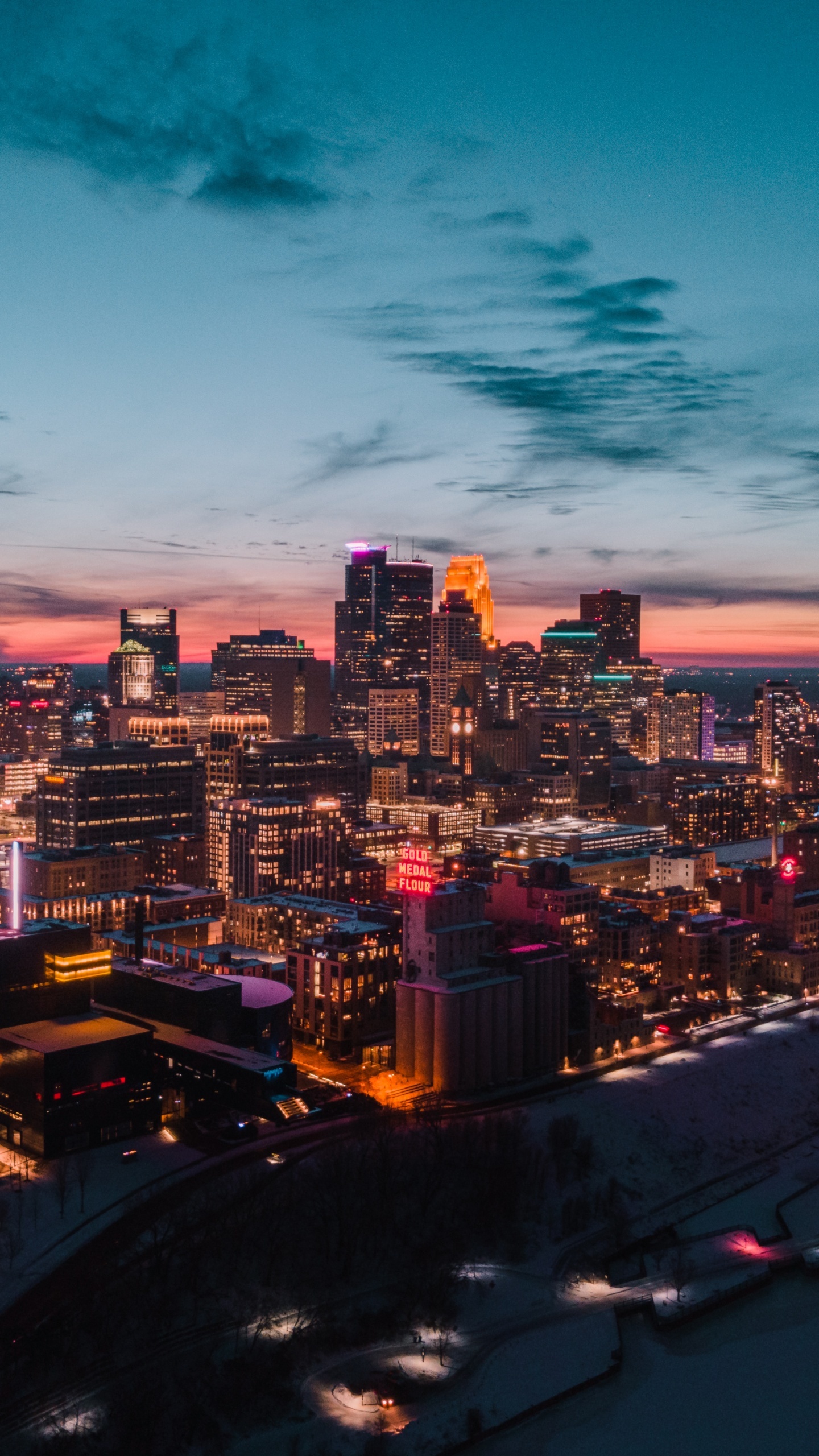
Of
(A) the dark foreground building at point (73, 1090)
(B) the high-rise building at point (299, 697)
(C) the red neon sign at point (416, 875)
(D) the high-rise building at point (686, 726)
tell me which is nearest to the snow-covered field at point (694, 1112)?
(C) the red neon sign at point (416, 875)

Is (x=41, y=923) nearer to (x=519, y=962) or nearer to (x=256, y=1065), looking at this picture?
(x=256, y=1065)

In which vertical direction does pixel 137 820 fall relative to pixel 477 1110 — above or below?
above

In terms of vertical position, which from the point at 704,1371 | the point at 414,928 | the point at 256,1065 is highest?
the point at 414,928

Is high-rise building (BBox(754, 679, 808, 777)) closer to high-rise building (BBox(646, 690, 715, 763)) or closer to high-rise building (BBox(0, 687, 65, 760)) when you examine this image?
high-rise building (BBox(646, 690, 715, 763))

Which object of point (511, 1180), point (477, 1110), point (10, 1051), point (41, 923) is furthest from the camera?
point (41, 923)

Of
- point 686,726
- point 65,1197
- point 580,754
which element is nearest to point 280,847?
point 65,1197

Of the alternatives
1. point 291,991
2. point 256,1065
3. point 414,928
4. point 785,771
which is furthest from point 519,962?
point 785,771
